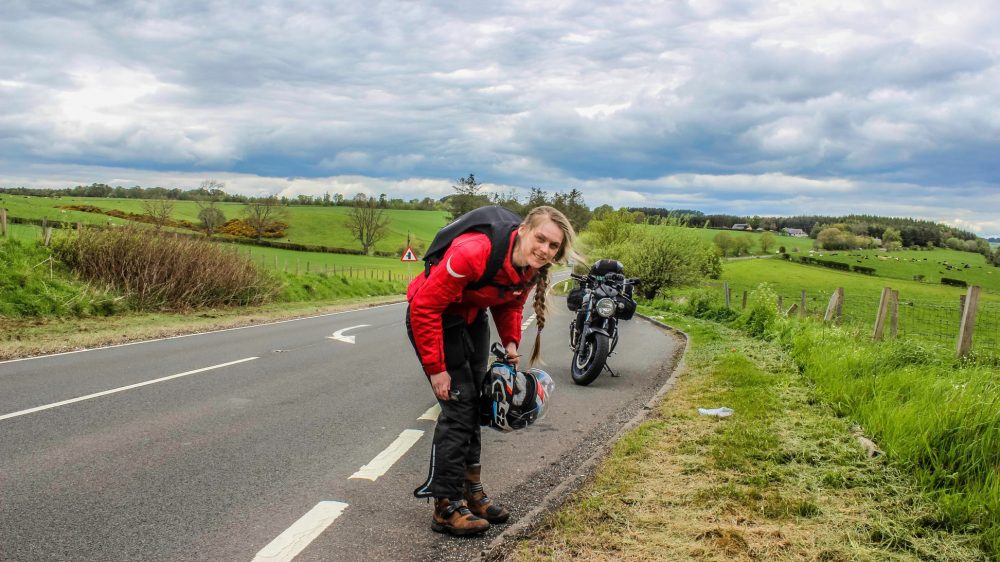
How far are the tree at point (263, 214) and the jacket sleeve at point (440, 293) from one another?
76275 mm

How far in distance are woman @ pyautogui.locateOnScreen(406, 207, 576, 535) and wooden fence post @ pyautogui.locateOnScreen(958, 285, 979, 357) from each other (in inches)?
298

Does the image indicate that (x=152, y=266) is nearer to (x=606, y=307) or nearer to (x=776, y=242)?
(x=606, y=307)

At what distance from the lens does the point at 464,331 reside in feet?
12.9

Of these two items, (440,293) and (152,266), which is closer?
(440,293)

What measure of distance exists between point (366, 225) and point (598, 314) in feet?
256

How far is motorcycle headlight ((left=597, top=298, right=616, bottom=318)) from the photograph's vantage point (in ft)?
29.7

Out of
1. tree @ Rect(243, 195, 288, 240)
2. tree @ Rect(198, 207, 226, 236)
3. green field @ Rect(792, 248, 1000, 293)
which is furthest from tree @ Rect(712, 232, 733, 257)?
tree @ Rect(198, 207, 226, 236)

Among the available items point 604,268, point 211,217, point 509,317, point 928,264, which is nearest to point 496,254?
point 509,317

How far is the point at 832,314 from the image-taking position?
15.3 m

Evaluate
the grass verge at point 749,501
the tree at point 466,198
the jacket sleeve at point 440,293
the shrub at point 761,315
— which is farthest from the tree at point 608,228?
the jacket sleeve at point 440,293

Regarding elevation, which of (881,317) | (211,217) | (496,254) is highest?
(496,254)

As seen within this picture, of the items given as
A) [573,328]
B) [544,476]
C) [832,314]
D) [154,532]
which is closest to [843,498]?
[544,476]

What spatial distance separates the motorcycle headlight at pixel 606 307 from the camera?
9.04 metres

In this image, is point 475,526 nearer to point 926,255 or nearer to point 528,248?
point 528,248
